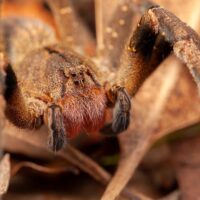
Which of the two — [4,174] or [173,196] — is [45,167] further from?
[173,196]

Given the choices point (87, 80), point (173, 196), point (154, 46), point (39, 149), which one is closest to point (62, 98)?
point (87, 80)

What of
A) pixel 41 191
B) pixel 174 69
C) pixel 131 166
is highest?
pixel 174 69

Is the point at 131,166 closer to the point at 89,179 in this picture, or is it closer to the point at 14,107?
the point at 89,179

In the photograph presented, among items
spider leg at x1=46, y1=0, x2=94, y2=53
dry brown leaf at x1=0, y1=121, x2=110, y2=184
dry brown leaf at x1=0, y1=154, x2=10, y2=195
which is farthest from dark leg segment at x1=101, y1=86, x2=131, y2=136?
spider leg at x1=46, y1=0, x2=94, y2=53

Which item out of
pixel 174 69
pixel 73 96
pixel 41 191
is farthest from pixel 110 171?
pixel 174 69

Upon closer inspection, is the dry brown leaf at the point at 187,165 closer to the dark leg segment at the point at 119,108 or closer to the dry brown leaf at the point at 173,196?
the dry brown leaf at the point at 173,196

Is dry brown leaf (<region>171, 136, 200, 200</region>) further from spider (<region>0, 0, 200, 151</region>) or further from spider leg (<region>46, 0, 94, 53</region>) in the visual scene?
spider leg (<region>46, 0, 94, 53</region>)

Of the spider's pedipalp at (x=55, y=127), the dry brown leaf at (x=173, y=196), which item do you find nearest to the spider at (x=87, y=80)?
the spider's pedipalp at (x=55, y=127)
